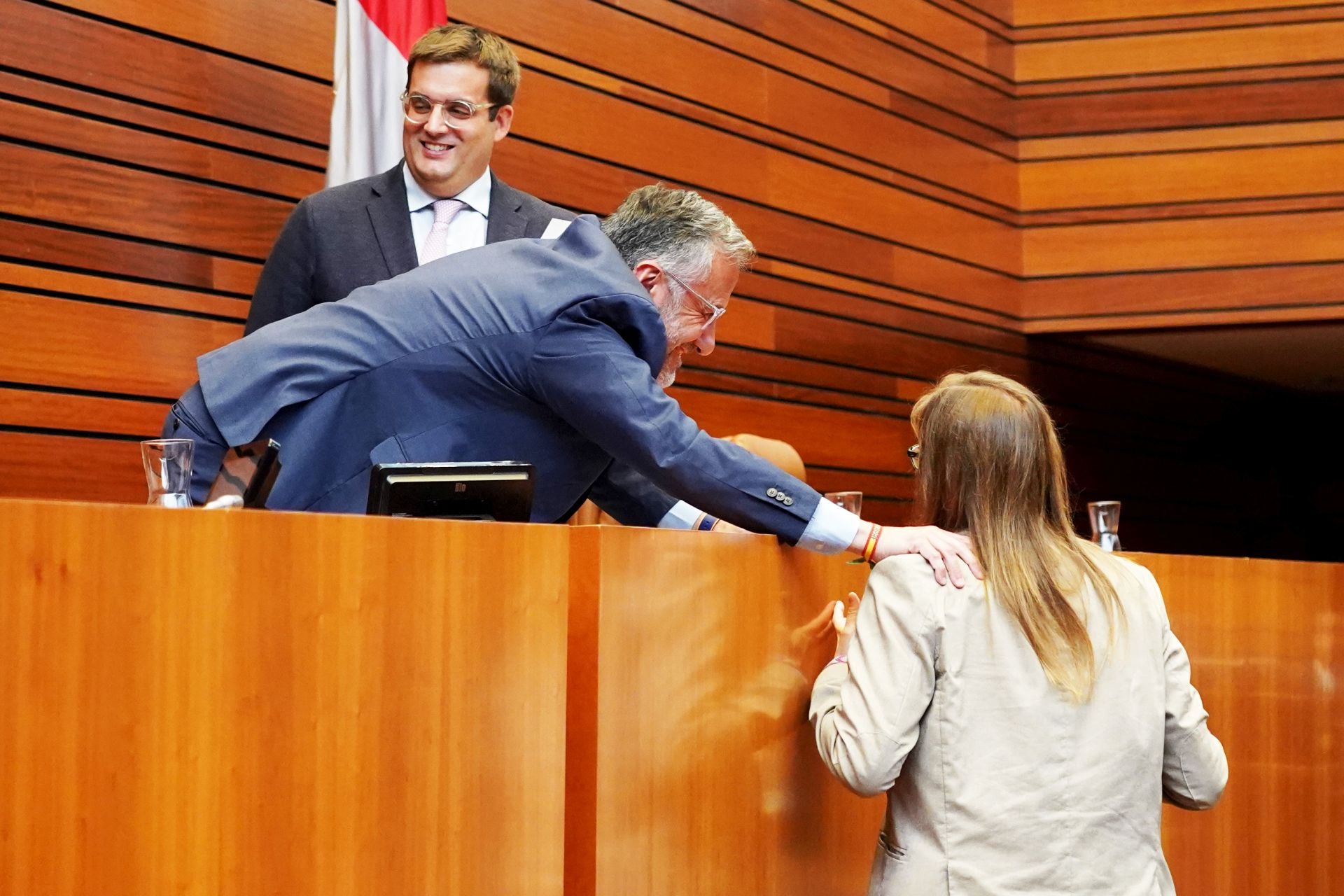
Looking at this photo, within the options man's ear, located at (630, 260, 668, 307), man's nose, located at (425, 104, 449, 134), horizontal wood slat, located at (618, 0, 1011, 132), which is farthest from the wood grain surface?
horizontal wood slat, located at (618, 0, 1011, 132)

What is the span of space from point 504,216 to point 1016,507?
149 cm

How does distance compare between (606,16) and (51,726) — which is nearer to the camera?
(51,726)

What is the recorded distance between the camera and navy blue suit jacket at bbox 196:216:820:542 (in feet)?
6.18

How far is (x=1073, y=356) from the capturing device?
6.12 metres

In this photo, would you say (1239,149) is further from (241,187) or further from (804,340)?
(241,187)

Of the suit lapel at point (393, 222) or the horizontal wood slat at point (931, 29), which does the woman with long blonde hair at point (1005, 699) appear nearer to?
the suit lapel at point (393, 222)

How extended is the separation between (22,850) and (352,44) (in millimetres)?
2378

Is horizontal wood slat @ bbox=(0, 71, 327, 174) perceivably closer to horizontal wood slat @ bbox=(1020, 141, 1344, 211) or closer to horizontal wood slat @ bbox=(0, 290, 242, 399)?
horizontal wood slat @ bbox=(0, 290, 242, 399)

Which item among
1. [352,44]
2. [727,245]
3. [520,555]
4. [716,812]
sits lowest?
[716,812]

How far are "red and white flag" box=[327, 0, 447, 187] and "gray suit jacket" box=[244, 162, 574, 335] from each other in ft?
0.99

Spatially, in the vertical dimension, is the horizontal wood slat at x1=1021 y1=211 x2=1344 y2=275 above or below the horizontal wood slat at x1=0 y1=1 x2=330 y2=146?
above

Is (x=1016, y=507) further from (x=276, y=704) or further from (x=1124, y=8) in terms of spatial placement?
(x=1124, y=8)

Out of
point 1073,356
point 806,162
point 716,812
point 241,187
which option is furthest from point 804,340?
point 716,812

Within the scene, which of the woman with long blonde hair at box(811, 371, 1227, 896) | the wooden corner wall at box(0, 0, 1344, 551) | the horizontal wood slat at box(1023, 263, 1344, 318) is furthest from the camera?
the horizontal wood slat at box(1023, 263, 1344, 318)
